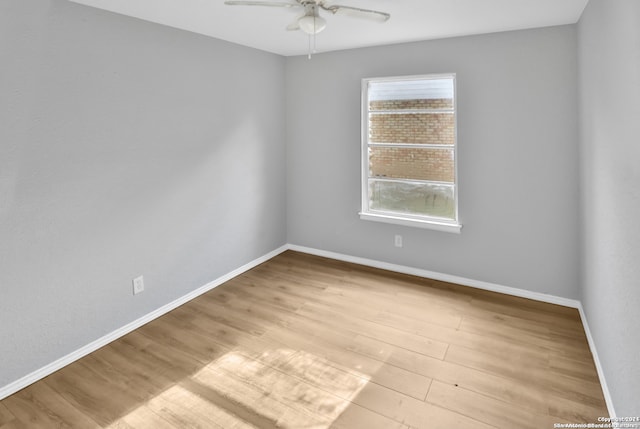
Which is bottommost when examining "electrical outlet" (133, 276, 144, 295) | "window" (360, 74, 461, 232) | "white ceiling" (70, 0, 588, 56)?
"electrical outlet" (133, 276, 144, 295)

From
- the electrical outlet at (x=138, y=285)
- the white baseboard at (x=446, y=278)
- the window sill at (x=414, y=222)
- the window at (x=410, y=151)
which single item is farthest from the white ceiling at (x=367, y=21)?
the white baseboard at (x=446, y=278)

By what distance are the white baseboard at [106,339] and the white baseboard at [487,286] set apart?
1.05m

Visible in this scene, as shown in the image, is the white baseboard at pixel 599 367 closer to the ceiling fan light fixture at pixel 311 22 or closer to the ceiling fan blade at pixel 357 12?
the ceiling fan blade at pixel 357 12

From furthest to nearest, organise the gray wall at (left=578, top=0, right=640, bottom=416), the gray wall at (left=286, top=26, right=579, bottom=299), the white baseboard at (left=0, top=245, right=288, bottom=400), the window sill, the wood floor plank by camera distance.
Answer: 1. the window sill
2. the gray wall at (left=286, top=26, right=579, bottom=299)
3. the white baseboard at (left=0, top=245, right=288, bottom=400)
4. the wood floor plank
5. the gray wall at (left=578, top=0, right=640, bottom=416)

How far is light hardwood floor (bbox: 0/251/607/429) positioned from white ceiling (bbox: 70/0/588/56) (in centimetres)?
231

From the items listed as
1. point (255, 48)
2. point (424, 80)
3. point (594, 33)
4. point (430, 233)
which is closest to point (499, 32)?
point (424, 80)

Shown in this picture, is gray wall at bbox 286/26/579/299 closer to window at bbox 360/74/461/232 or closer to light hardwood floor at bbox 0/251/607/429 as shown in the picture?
window at bbox 360/74/461/232

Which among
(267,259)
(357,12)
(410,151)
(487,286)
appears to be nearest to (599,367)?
(487,286)

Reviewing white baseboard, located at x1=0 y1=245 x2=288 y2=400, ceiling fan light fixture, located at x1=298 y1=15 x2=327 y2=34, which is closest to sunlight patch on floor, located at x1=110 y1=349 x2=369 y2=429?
white baseboard, located at x1=0 y1=245 x2=288 y2=400

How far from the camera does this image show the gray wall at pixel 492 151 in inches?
117

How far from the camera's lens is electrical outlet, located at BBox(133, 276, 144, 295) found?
9.36 ft

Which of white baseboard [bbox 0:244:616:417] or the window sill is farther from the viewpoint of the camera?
the window sill

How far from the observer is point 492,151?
3.27m

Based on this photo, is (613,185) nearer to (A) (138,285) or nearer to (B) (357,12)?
(B) (357,12)
